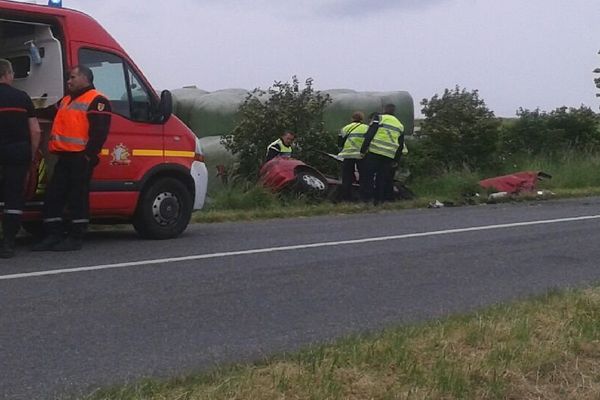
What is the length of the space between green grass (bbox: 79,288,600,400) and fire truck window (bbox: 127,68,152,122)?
5.09 meters

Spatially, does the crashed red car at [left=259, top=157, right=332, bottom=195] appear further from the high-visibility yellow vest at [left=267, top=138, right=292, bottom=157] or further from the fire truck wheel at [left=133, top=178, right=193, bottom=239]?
the fire truck wheel at [left=133, top=178, right=193, bottom=239]

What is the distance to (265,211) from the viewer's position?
14.2 m

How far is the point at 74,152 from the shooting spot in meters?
9.24

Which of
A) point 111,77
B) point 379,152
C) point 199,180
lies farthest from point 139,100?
point 379,152

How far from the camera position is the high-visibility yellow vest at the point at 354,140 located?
52.8ft

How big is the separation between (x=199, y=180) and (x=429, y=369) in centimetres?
626

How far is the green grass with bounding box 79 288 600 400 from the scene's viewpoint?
4.75m

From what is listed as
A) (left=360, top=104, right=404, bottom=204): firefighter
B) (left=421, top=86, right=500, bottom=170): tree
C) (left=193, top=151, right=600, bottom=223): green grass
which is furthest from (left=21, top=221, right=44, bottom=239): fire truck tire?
(left=421, top=86, right=500, bottom=170): tree

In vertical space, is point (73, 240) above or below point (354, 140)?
below

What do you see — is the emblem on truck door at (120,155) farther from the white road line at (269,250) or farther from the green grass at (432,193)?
the green grass at (432,193)

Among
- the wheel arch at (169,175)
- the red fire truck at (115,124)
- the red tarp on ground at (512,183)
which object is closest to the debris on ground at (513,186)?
the red tarp on ground at (512,183)

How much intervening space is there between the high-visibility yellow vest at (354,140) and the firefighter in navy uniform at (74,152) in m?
7.30

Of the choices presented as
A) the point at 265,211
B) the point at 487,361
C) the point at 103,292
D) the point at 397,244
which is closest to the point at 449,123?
the point at 265,211

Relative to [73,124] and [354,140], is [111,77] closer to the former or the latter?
[73,124]
